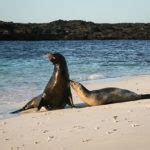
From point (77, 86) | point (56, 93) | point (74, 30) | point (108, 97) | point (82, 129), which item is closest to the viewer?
point (82, 129)

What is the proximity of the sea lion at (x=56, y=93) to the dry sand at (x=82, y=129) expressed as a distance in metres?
0.95

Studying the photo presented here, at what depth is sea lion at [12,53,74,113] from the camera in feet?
32.2

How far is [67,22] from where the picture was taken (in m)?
108

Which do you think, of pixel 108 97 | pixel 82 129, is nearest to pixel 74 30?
pixel 108 97

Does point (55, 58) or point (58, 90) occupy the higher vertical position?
point (55, 58)

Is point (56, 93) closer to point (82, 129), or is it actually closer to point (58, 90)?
point (58, 90)

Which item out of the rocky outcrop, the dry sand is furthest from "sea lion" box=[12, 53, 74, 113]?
the rocky outcrop

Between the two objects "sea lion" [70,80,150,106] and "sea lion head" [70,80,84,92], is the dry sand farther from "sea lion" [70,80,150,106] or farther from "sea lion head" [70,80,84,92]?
"sea lion head" [70,80,84,92]

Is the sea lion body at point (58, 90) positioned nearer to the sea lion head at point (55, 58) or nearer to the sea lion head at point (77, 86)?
the sea lion head at point (55, 58)

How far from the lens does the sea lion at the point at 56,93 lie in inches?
387

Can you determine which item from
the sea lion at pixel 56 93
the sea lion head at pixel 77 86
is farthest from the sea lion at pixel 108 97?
the sea lion at pixel 56 93

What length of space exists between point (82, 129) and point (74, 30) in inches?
3961

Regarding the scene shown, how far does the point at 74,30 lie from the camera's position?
350 ft

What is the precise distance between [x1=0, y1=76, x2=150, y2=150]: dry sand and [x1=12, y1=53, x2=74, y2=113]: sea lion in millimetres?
946
